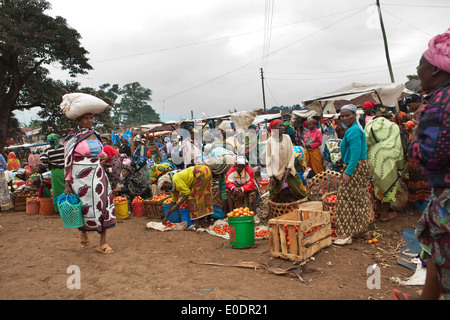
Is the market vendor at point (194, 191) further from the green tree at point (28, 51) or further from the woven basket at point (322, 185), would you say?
the green tree at point (28, 51)

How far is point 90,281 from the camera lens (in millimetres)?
3609

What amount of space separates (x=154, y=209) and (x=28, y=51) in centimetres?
1491

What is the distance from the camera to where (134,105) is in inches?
3086

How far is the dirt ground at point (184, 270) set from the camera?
326cm

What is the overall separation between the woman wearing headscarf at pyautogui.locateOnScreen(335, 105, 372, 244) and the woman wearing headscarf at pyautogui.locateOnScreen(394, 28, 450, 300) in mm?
2341

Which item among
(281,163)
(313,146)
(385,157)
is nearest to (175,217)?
(281,163)

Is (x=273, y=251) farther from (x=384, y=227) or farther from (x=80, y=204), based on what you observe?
(x=80, y=204)

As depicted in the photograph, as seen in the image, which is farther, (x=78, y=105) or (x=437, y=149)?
(x=78, y=105)

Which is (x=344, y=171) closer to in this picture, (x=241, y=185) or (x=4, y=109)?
(x=241, y=185)

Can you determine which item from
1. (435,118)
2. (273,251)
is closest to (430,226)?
(435,118)

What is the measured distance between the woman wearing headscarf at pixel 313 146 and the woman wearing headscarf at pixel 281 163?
7.46 feet

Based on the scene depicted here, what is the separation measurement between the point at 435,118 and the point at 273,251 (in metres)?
3.00

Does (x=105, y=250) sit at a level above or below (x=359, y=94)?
below

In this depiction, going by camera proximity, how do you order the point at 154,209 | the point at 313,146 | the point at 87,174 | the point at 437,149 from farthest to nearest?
the point at 313,146 < the point at 154,209 < the point at 87,174 < the point at 437,149
